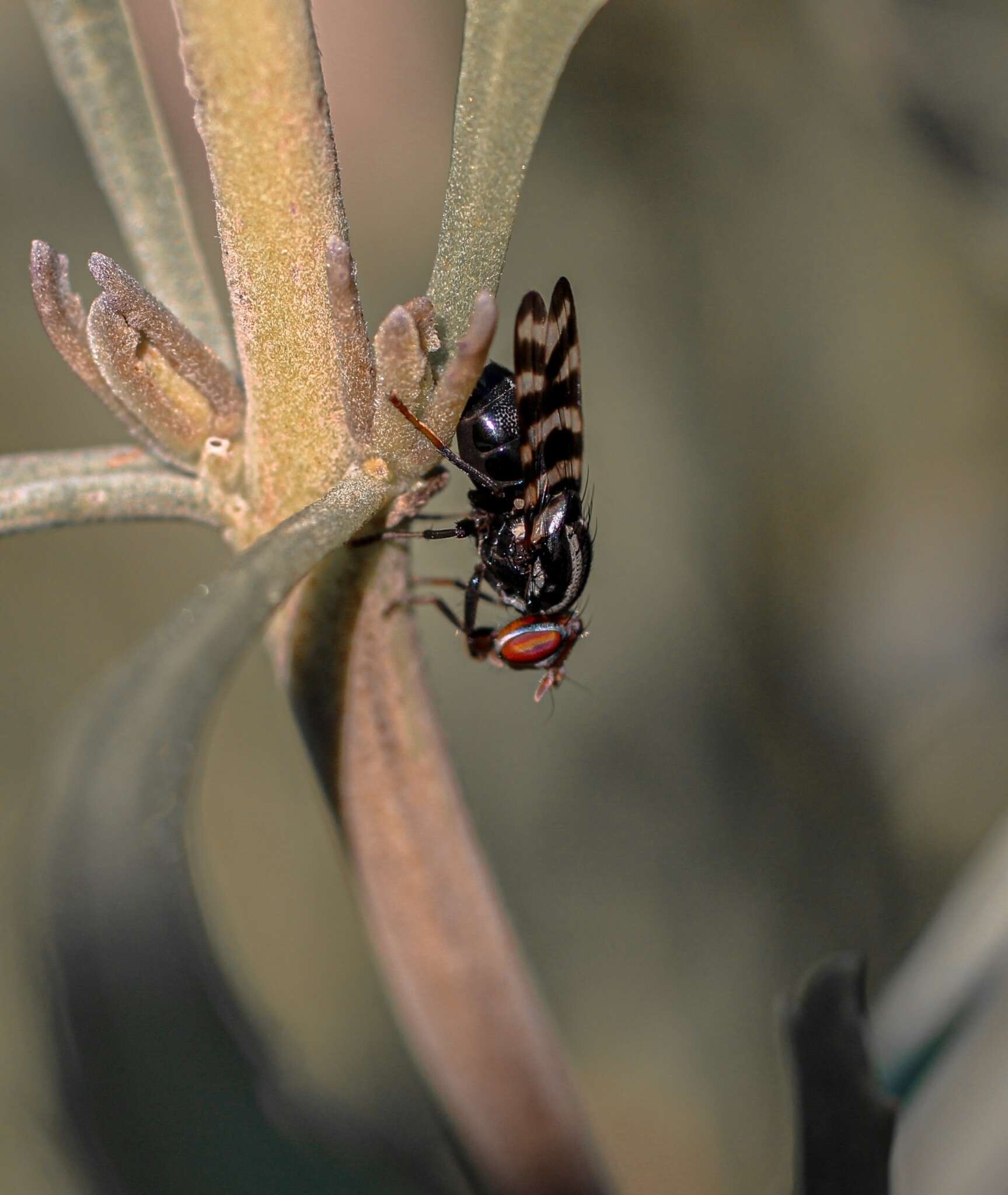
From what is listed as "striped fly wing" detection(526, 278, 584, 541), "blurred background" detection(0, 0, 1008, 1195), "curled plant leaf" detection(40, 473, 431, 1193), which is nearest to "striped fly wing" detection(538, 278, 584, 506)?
"striped fly wing" detection(526, 278, 584, 541)

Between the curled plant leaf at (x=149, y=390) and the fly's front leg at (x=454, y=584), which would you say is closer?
the curled plant leaf at (x=149, y=390)

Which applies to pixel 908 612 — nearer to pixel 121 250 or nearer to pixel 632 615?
pixel 632 615

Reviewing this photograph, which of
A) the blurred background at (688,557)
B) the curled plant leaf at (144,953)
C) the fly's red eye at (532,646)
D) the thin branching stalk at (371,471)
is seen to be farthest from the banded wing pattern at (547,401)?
the curled plant leaf at (144,953)

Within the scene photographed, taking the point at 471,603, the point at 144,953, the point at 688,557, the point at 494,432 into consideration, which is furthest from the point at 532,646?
the point at 144,953

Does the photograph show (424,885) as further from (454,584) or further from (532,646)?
(454,584)

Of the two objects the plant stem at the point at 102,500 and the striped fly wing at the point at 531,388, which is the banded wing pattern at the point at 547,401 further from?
the plant stem at the point at 102,500

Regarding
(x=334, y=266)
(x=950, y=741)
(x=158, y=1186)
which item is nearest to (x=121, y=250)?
(x=334, y=266)
